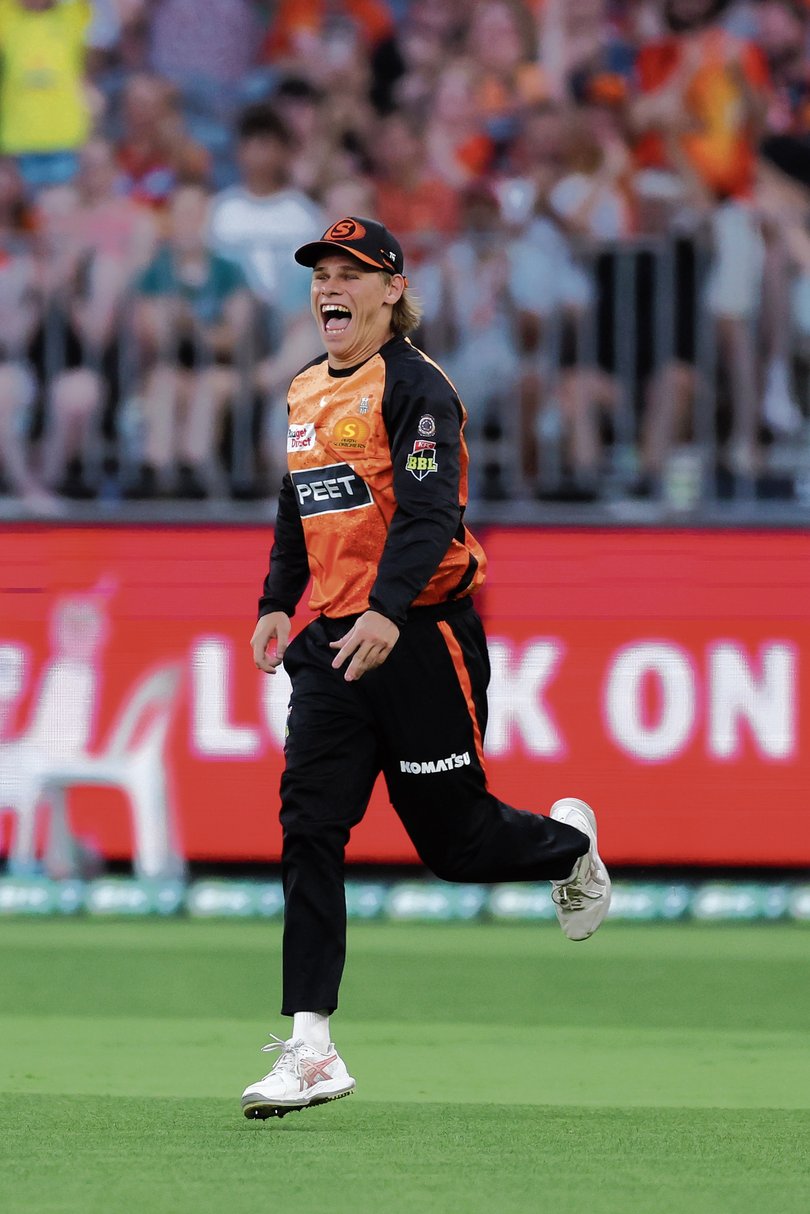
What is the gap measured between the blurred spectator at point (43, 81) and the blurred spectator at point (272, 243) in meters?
1.37

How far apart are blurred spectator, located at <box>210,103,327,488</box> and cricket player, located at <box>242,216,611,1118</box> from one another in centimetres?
400

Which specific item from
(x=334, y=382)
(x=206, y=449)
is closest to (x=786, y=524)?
(x=206, y=449)


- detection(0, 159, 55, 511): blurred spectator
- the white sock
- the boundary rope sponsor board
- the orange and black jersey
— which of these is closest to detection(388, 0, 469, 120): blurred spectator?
detection(0, 159, 55, 511): blurred spectator

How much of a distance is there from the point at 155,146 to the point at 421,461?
679 cm

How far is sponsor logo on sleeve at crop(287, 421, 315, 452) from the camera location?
5367mm

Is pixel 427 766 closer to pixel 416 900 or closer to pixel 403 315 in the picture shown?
pixel 403 315

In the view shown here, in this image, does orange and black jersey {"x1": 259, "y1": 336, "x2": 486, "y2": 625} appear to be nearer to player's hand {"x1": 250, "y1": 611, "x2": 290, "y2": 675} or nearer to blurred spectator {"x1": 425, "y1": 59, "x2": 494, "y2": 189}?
player's hand {"x1": 250, "y1": 611, "x2": 290, "y2": 675}

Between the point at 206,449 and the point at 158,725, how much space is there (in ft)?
4.15

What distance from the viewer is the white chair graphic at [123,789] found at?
30.5ft

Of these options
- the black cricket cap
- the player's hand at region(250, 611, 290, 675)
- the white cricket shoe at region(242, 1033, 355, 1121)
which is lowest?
the white cricket shoe at region(242, 1033, 355, 1121)

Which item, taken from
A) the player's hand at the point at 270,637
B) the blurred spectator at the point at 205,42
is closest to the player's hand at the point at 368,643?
the player's hand at the point at 270,637

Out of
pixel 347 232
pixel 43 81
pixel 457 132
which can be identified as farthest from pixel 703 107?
pixel 347 232

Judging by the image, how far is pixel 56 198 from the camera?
11008 mm

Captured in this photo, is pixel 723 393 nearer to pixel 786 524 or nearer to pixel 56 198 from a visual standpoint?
pixel 786 524
